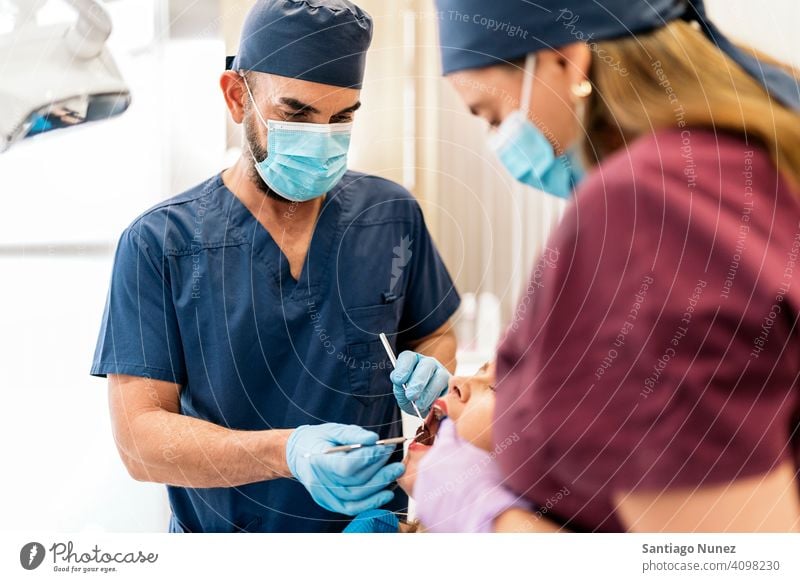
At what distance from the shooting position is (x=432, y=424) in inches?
37.4

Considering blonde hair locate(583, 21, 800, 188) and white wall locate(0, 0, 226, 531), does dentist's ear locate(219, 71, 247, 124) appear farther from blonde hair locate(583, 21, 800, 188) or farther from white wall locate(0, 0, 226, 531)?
blonde hair locate(583, 21, 800, 188)

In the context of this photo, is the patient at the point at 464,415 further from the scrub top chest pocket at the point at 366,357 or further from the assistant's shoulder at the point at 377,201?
the assistant's shoulder at the point at 377,201

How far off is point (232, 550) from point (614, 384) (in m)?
0.52

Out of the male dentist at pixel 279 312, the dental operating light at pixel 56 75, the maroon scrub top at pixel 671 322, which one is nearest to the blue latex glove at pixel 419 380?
the male dentist at pixel 279 312

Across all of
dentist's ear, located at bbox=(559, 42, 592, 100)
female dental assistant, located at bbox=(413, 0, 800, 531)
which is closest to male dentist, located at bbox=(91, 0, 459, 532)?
female dental assistant, located at bbox=(413, 0, 800, 531)

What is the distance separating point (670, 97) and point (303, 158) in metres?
0.41

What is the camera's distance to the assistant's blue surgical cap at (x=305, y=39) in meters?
0.92

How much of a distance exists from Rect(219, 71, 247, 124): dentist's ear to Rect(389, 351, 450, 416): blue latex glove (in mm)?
354

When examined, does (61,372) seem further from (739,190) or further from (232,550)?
(739,190)

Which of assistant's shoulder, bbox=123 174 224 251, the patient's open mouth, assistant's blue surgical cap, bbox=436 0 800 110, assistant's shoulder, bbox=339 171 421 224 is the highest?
assistant's blue surgical cap, bbox=436 0 800 110

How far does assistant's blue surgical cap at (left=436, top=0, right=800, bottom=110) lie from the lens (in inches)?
33.6

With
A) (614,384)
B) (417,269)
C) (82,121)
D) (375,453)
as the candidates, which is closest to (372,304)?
(417,269)

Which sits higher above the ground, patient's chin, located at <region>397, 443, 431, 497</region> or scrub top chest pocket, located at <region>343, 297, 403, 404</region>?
scrub top chest pocket, located at <region>343, 297, 403, 404</region>

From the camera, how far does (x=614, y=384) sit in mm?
821
